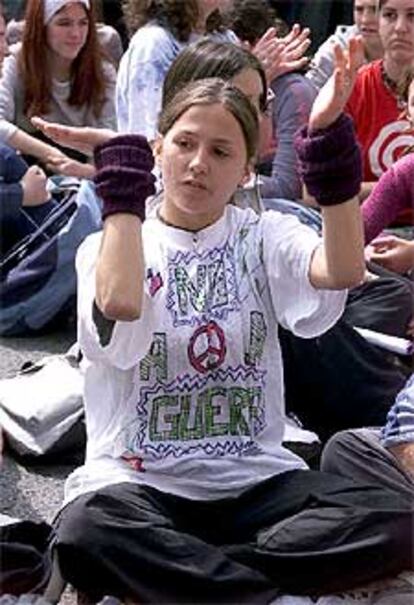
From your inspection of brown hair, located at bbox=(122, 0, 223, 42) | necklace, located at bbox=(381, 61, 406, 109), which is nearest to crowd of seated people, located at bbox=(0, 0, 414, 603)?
brown hair, located at bbox=(122, 0, 223, 42)

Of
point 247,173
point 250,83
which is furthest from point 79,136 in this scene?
point 250,83

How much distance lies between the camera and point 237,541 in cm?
183

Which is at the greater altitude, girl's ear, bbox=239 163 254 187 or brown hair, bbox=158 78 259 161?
brown hair, bbox=158 78 259 161

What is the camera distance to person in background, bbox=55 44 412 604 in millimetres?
1726

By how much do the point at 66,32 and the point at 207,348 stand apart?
6.39ft

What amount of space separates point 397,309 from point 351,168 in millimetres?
926

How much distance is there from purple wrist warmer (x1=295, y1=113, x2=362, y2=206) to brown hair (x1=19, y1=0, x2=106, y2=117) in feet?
6.28

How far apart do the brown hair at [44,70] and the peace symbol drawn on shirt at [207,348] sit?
1.83 meters

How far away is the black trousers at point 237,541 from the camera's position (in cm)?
173

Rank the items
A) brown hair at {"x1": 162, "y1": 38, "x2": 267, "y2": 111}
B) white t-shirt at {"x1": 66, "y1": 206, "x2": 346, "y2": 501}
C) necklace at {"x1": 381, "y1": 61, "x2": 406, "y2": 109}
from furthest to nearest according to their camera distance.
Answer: necklace at {"x1": 381, "y1": 61, "x2": 406, "y2": 109}, brown hair at {"x1": 162, "y1": 38, "x2": 267, "y2": 111}, white t-shirt at {"x1": 66, "y1": 206, "x2": 346, "y2": 501}

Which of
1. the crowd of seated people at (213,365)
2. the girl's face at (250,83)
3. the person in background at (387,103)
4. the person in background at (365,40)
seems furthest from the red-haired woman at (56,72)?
the crowd of seated people at (213,365)

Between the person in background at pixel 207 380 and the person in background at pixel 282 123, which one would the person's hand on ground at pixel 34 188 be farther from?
the person in background at pixel 207 380

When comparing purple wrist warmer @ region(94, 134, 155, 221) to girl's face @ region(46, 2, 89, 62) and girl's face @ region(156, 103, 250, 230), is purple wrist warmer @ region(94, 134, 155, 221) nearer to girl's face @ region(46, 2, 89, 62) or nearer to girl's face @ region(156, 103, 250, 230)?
girl's face @ region(156, 103, 250, 230)

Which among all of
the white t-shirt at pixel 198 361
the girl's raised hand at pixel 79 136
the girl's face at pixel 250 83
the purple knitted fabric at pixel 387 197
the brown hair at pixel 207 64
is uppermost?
the brown hair at pixel 207 64
